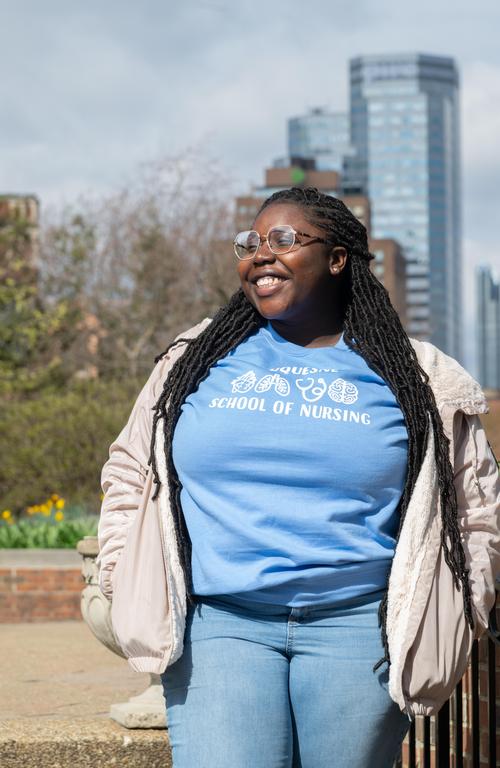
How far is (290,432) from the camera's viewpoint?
262 cm

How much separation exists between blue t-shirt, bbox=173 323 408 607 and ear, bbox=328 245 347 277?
33 centimetres

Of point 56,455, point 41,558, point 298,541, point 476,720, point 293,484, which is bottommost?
point 41,558

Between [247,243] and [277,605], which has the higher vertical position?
[247,243]

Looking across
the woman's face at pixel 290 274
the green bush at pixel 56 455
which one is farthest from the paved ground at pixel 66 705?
the green bush at pixel 56 455

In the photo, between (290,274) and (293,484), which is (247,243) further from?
(293,484)

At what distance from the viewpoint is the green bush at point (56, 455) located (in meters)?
11.4

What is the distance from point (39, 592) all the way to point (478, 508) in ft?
19.3

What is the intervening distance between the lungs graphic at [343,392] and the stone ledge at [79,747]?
201cm

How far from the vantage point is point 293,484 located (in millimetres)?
2602

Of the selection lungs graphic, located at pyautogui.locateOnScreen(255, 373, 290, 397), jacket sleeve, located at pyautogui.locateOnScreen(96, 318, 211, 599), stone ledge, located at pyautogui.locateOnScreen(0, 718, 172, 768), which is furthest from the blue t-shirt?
stone ledge, located at pyautogui.locateOnScreen(0, 718, 172, 768)

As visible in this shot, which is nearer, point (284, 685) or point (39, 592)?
point (284, 685)

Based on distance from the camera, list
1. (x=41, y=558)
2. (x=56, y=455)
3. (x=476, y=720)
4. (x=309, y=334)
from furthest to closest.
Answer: (x=56, y=455)
(x=41, y=558)
(x=476, y=720)
(x=309, y=334)

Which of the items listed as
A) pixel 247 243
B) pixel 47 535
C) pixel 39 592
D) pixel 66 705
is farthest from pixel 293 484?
pixel 47 535

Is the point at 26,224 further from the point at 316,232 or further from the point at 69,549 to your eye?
the point at 316,232
